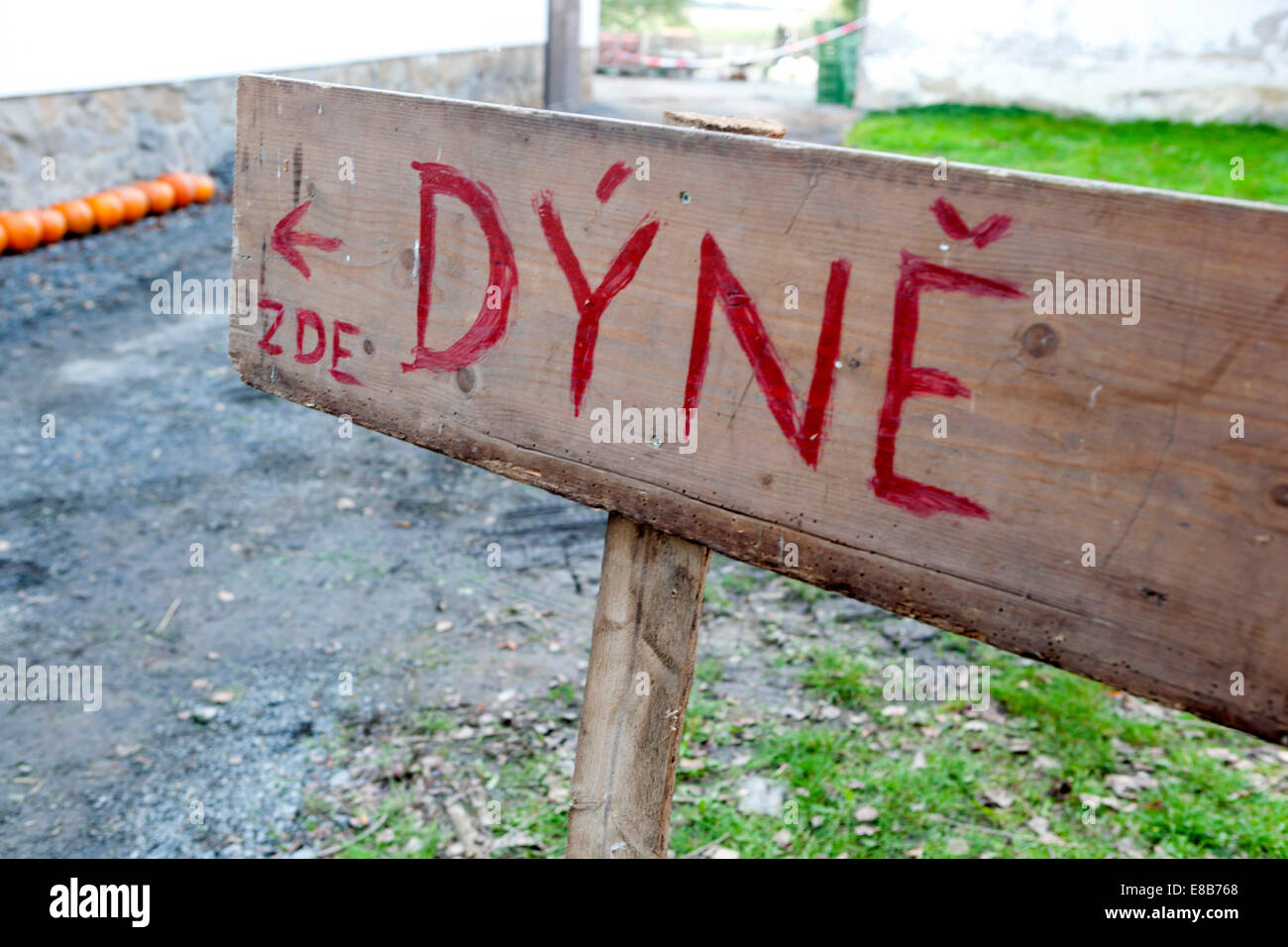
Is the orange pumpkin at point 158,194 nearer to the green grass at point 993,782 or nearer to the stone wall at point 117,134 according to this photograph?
the stone wall at point 117,134

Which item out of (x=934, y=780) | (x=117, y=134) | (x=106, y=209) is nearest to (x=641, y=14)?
(x=117, y=134)

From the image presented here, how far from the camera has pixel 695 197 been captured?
3.64ft

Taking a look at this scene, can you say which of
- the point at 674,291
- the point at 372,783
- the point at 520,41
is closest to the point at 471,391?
the point at 674,291

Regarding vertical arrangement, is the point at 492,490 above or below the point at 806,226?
below

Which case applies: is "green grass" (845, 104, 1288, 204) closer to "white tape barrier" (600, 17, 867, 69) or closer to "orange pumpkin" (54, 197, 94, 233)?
"white tape barrier" (600, 17, 867, 69)

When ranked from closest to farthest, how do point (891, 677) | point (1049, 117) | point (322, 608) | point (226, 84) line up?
1. point (891, 677)
2. point (322, 608)
3. point (226, 84)
4. point (1049, 117)

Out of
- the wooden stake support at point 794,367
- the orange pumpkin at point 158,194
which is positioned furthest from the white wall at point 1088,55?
the wooden stake support at point 794,367

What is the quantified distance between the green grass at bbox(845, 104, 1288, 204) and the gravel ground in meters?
5.80

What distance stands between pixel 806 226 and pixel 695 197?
130mm

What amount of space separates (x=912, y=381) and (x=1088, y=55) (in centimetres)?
1171

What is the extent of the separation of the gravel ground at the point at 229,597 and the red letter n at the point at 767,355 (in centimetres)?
215

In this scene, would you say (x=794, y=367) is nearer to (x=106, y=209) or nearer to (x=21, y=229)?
(x=21, y=229)

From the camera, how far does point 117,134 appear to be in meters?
8.31

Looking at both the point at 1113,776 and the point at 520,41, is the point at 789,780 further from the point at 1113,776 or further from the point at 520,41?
the point at 520,41
